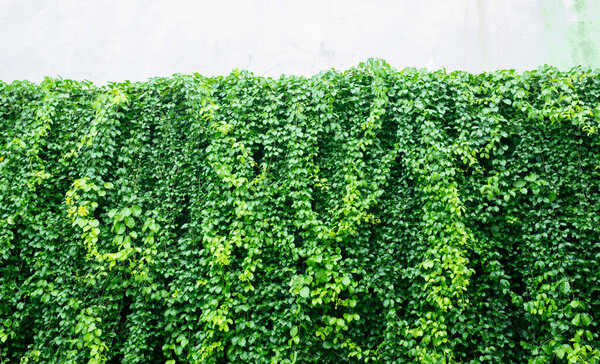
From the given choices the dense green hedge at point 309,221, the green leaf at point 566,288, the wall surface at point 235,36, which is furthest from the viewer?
the wall surface at point 235,36

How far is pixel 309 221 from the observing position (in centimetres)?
332

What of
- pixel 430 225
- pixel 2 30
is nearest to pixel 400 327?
pixel 430 225

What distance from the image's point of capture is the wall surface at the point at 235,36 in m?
4.43

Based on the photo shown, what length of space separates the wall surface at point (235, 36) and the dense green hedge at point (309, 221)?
2.67 feet

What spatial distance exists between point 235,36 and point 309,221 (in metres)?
2.47

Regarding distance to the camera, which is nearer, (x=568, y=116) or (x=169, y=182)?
(x=568, y=116)

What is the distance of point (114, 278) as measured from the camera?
3.46m

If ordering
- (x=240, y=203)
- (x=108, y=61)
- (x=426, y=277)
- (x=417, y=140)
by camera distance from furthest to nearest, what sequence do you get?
(x=108, y=61)
(x=417, y=140)
(x=240, y=203)
(x=426, y=277)

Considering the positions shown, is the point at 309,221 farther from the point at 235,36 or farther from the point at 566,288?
the point at 235,36

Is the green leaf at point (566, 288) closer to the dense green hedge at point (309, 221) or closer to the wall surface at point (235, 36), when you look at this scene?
the dense green hedge at point (309, 221)

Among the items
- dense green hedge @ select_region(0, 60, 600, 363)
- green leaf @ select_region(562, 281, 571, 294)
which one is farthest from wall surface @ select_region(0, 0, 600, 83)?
green leaf @ select_region(562, 281, 571, 294)

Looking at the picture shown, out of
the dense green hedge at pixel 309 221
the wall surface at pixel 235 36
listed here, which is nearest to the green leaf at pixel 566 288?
the dense green hedge at pixel 309 221

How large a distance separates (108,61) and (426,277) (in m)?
4.06

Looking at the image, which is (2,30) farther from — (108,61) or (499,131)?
(499,131)
